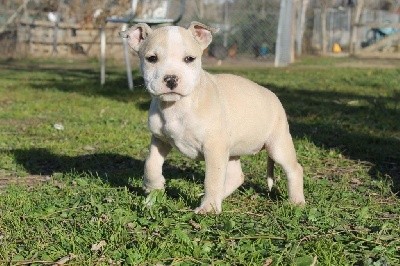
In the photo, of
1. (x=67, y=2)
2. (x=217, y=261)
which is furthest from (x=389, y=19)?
(x=217, y=261)

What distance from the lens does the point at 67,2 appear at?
22.6 m

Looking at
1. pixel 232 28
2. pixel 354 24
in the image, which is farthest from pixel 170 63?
pixel 354 24

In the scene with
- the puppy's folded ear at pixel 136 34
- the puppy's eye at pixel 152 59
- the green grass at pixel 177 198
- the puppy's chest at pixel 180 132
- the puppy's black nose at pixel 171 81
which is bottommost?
the green grass at pixel 177 198

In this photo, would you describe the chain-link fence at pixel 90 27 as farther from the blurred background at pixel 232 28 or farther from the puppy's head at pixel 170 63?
the puppy's head at pixel 170 63

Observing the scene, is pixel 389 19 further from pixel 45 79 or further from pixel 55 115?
pixel 55 115

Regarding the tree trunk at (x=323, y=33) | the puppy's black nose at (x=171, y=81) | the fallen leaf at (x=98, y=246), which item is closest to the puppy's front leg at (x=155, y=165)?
the puppy's black nose at (x=171, y=81)

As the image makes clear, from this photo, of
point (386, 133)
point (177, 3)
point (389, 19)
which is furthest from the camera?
point (389, 19)

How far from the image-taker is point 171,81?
412 centimetres

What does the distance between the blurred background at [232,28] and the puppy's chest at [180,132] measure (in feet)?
34.4

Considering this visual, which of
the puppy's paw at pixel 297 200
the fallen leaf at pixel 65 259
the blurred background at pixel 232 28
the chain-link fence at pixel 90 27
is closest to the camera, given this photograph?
the fallen leaf at pixel 65 259

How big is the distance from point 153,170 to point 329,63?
17.8 m

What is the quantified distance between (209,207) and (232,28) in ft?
56.5

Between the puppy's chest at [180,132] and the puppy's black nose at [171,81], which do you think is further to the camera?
the puppy's chest at [180,132]

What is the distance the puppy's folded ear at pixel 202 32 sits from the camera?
14.6 ft
